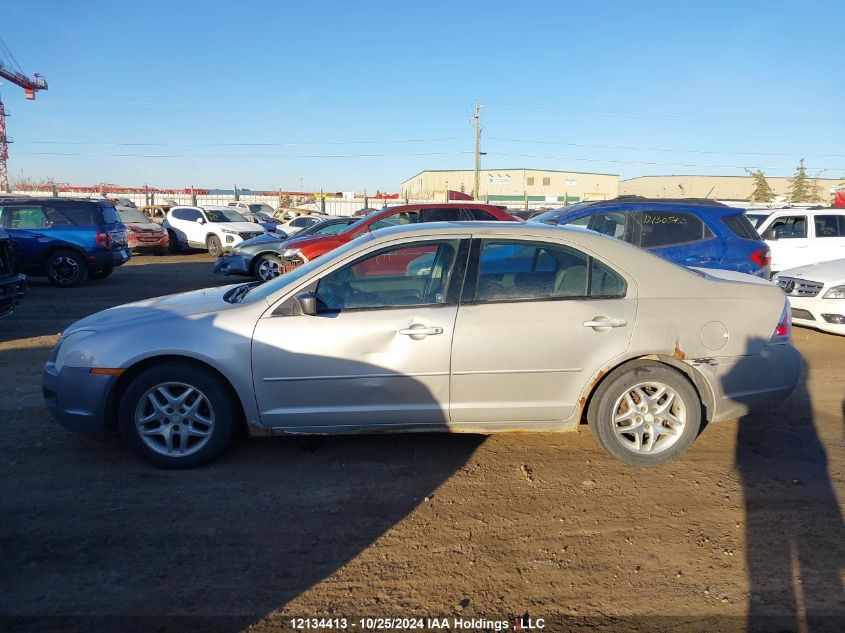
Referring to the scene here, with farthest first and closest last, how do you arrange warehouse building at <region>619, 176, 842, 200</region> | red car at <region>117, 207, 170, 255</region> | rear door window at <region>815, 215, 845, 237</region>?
1. warehouse building at <region>619, 176, 842, 200</region>
2. red car at <region>117, 207, 170, 255</region>
3. rear door window at <region>815, 215, 845, 237</region>

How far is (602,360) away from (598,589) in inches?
58.8

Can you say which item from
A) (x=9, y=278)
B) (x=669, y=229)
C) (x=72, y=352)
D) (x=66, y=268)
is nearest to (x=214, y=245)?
(x=66, y=268)

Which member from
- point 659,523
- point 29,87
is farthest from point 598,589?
point 29,87

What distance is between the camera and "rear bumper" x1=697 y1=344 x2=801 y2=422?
404 cm

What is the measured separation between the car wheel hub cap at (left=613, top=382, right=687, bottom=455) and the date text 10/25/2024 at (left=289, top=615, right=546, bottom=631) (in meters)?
1.71

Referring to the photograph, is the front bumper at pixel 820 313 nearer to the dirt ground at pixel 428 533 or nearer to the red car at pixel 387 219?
the dirt ground at pixel 428 533

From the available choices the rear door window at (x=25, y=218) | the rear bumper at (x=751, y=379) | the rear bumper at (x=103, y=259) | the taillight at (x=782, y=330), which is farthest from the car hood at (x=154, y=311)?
the rear door window at (x=25, y=218)

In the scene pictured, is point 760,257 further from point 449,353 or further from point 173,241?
point 173,241

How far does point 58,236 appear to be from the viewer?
12492 millimetres

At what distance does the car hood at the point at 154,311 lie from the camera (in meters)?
4.05

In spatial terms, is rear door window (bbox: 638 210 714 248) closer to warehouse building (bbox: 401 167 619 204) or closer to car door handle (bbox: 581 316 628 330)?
car door handle (bbox: 581 316 628 330)

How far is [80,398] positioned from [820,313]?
8496 mm

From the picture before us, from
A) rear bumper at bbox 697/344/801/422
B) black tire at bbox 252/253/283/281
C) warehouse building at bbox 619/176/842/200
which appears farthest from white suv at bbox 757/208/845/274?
warehouse building at bbox 619/176/842/200

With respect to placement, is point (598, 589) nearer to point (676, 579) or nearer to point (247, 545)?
point (676, 579)
